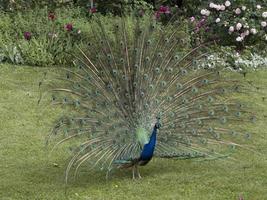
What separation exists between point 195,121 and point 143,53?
2.72 feet

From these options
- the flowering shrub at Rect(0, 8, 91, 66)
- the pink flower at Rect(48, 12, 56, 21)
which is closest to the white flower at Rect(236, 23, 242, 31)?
the flowering shrub at Rect(0, 8, 91, 66)

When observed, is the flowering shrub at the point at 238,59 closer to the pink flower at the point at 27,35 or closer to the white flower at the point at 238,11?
the white flower at the point at 238,11

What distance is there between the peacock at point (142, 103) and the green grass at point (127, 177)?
0.20 metres

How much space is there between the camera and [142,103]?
20.0ft

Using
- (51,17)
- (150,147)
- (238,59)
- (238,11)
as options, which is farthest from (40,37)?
(150,147)

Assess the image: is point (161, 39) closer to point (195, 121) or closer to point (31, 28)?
point (195, 121)

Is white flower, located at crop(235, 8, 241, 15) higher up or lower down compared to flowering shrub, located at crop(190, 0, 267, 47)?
higher up

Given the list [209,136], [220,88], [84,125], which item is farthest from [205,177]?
[84,125]

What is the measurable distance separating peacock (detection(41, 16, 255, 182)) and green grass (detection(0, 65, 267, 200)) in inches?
8.0

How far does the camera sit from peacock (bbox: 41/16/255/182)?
19.5 feet

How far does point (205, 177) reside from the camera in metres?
6.29

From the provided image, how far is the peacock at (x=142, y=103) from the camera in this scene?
234 inches

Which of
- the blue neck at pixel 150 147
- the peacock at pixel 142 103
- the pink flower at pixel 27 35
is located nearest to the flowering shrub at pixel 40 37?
the pink flower at pixel 27 35

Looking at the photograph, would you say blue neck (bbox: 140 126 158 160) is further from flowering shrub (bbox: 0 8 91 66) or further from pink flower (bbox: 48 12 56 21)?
pink flower (bbox: 48 12 56 21)
